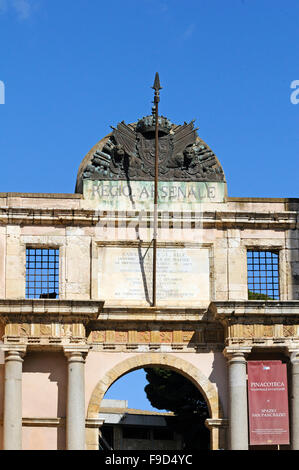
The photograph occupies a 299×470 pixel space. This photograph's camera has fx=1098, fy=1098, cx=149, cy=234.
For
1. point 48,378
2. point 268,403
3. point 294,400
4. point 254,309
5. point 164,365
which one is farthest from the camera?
point 164,365

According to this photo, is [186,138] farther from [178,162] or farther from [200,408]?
[200,408]

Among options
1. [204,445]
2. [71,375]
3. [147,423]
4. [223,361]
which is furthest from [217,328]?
[147,423]

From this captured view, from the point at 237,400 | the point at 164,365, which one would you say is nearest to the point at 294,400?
the point at 237,400

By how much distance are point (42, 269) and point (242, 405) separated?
8585mm

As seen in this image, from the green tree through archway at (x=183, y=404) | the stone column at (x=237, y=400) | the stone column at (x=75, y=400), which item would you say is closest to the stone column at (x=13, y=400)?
the stone column at (x=75, y=400)

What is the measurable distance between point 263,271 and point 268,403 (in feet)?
16.3

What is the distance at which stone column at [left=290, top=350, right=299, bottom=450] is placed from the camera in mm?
37625

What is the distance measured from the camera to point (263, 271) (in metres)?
40.1

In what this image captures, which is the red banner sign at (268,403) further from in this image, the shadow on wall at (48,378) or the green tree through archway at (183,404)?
the green tree through archway at (183,404)

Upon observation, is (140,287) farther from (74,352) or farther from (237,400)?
(237,400)

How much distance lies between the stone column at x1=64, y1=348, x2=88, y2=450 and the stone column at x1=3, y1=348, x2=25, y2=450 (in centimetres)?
163

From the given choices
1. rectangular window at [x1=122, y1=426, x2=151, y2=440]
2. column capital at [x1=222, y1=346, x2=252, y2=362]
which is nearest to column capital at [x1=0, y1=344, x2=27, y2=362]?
column capital at [x1=222, y1=346, x2=252, y2=362]

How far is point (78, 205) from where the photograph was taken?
40.0 m

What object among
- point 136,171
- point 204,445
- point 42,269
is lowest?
point 204,445
